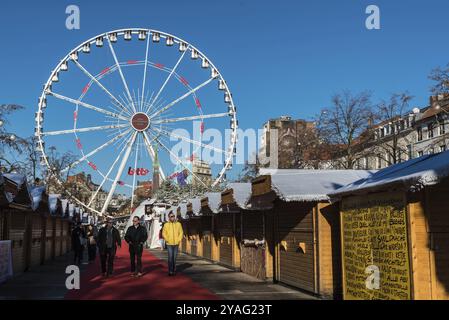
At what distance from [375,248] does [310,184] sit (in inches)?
147

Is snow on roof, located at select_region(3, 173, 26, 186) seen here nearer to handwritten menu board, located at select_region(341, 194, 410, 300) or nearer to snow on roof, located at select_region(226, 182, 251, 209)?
snow on roof, located at select_region(226, 182, 251, 209)

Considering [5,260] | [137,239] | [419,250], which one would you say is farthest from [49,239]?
[419,250]

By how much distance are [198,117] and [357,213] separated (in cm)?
3390

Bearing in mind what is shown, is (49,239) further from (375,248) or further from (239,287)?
(375,248)

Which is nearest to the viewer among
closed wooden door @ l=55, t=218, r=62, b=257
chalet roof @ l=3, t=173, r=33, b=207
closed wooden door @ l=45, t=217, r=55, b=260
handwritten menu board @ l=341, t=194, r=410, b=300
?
handwritten menu board @ l=341, t=194, r=410, b=300

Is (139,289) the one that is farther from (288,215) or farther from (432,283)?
(432,283)

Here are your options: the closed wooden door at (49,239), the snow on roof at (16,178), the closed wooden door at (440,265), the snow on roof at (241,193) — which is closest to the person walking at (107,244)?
the snow on roof at (16,178)

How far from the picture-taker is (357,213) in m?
9.73

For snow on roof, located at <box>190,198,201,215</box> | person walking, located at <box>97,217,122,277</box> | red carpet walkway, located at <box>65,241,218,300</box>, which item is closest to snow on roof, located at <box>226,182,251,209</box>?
red carpet walkway, located at <box>65,241,218,300</box>

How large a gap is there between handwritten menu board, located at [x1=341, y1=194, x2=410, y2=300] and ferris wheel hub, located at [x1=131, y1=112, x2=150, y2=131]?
33160mm

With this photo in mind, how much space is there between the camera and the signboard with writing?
15.4 m

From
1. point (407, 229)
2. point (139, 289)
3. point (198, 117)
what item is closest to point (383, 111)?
point (198, 117)

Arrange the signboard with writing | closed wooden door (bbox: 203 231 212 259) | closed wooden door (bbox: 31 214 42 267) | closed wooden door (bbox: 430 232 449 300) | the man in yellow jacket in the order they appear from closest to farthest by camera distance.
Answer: closed wooden door (bbox: 430 232 449 300) → the signboard with writing → the man in yellow jacket → closed wooden door (bbox: 31 214 42 267) → closed wooden door (bbox: 203 231 212 259)

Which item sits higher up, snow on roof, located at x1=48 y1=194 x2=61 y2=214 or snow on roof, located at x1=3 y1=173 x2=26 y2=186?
snow on roof, located at x1=3 y1=173 x2=26 y2=186
